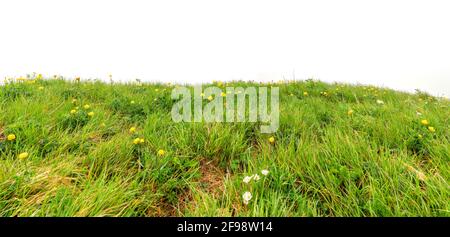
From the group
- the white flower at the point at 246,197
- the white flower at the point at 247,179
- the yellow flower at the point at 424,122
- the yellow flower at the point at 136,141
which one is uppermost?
the yellow flower at the point at 424,122

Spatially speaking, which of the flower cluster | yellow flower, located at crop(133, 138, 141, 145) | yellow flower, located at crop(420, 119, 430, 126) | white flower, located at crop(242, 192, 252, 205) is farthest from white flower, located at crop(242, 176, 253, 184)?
yellow flower, located at crop(420, 119, 430, 126)

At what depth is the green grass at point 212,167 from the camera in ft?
5.42

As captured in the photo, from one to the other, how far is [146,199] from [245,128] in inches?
63.2

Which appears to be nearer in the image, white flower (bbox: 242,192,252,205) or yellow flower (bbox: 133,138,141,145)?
white flower (bbox: 242,192,252,205)

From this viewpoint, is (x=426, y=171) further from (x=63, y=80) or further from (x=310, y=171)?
(x=63, y=80)

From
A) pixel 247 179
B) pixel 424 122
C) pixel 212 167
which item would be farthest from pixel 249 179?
pixel 424 122

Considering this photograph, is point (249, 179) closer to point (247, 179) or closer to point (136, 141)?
point (247, 179)

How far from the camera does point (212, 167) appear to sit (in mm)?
2385

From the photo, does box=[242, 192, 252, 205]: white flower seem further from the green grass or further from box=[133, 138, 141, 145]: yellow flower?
box=[133, 138, 141, 145]: yellow flower

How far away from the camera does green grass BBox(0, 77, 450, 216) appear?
65.1 inches

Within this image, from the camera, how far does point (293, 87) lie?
5652mm

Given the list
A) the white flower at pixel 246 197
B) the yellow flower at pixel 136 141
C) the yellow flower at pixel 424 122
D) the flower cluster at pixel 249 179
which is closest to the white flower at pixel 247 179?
the flower cluster at pixel 249 179

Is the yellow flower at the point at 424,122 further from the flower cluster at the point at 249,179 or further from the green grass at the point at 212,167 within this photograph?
the flower cluster at the point at 249,179
